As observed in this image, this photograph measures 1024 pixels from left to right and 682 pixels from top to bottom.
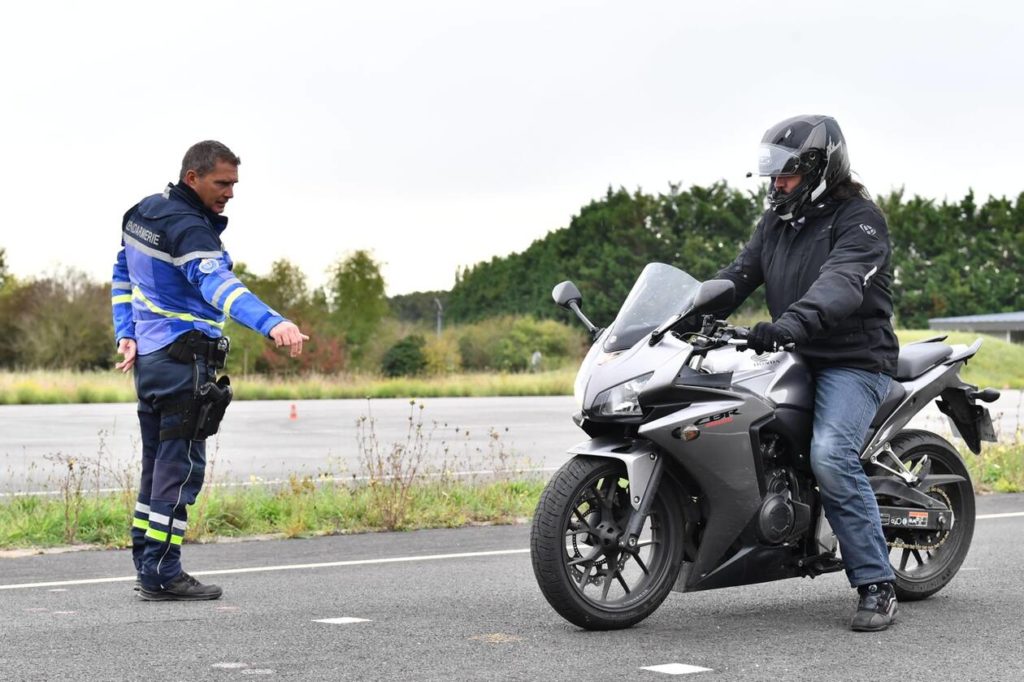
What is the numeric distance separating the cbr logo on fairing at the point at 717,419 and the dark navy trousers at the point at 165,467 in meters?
2.42

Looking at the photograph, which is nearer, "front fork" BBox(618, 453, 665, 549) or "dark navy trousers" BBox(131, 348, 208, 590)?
"front fork" BBox(618, 453, 665, 549)

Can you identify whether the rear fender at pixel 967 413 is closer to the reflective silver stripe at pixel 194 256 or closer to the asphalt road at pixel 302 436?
the reflective silver stripe at pixel 194 256

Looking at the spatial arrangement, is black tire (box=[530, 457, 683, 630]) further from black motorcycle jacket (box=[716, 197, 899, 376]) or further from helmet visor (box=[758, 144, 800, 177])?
helmet visor (box=[758, 144, 800, 177])

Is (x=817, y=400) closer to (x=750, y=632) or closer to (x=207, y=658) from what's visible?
(x=750, y=632)

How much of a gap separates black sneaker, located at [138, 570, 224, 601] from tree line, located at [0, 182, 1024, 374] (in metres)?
33.8

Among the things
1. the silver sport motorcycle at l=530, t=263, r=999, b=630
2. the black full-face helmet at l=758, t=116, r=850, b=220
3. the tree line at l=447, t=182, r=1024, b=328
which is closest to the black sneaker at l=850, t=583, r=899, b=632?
the silver sport motorcycle at l=530, t=263, r=999, b=630

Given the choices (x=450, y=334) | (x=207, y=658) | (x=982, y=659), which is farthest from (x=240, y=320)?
A: (x=450, y=334)

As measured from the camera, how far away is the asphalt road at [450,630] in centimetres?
525

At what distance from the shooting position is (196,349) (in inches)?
267

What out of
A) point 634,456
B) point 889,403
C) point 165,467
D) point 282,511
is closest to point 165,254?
point 165,467

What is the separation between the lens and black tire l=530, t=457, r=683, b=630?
5.73m

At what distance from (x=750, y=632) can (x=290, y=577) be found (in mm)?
2734

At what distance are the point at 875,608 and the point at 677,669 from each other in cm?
123

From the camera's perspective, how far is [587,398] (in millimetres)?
5875
